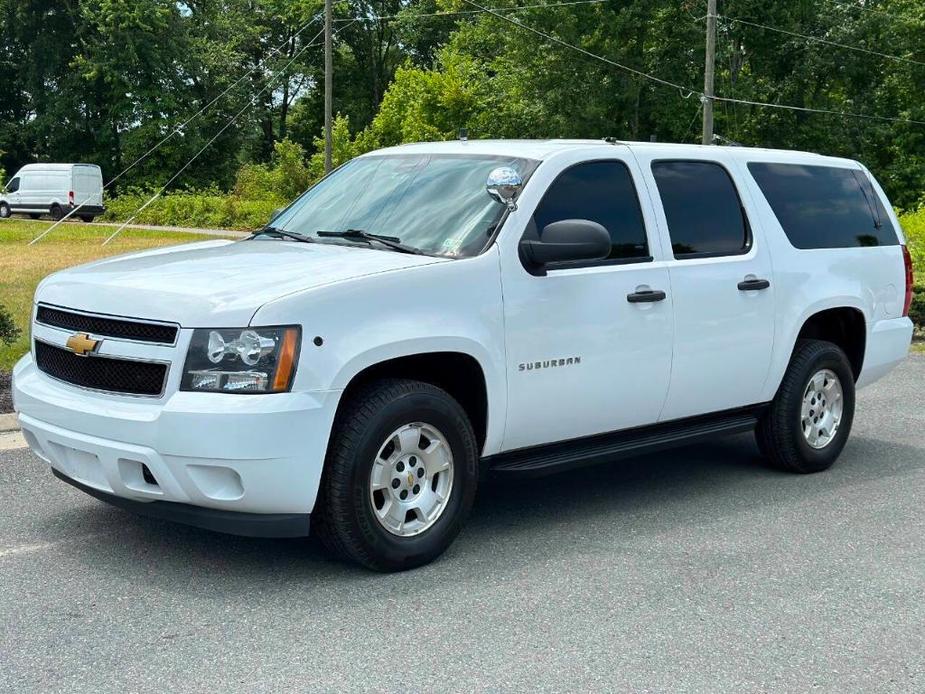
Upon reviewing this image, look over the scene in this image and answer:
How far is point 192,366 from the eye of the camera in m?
4.70

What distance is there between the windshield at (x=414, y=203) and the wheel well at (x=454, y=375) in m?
0.48

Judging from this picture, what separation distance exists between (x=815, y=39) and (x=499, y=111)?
1253 centimetres

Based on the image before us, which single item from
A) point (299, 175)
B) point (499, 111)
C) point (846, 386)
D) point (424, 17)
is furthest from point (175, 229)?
point (846, 386)

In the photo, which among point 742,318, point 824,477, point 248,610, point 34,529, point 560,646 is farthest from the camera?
point 824,477

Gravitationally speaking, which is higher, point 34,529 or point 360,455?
point 360,455

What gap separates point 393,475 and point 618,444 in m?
1.46

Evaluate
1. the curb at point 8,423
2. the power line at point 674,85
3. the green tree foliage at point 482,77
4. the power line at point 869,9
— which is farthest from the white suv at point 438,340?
the power line at point 869,9

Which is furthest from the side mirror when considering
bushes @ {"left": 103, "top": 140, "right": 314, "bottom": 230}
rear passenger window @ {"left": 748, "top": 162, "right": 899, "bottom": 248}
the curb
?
bushes @ {"left": 103, "top": 140, "right": 314, "bottom": 230}

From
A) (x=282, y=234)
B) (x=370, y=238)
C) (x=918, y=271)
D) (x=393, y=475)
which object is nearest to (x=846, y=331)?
(x=370, y=238)

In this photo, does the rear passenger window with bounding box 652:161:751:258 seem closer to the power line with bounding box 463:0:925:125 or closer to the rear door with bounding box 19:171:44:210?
the power line with bounding box 463:0:925:125

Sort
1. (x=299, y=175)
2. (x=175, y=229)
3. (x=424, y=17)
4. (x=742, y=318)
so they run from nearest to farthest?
(x=742, y=318) → (x=175, y=229) → (x=299, y=175) → (x=424, y=17)

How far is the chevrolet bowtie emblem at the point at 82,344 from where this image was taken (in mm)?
4973

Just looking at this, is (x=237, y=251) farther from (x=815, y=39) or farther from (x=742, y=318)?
(x=815, y=39)

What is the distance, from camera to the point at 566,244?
5.47m
